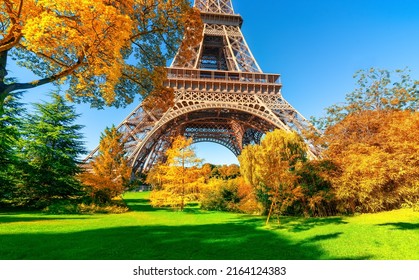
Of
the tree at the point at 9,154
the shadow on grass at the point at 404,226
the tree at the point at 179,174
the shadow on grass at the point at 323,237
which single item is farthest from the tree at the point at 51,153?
the shadow on grass at the point at 404,226

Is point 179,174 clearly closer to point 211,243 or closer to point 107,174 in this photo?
point 107,174

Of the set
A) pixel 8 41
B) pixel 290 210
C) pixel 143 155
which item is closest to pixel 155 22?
pixel 8 41

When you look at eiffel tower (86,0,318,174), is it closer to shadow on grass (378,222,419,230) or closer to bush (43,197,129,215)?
bush (43,197,129,215)

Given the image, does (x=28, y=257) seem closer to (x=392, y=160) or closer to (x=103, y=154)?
(x=103, y=154)

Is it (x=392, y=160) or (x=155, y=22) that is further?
(x=392, y=160)

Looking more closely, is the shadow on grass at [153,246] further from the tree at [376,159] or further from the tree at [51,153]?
the tree at [51,153]

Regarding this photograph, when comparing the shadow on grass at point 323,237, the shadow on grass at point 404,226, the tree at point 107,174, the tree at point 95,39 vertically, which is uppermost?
the tree at point 95,39
